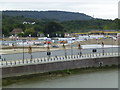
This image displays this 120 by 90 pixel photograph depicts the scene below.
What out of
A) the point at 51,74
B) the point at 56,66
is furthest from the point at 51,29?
the point at 51,74

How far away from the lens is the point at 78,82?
1188 inches

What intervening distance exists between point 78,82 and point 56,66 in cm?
507

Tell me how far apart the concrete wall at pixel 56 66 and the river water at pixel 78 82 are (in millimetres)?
1316

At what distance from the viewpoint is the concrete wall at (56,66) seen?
3084 centimetres

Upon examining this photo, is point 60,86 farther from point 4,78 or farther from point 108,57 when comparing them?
point 108,57

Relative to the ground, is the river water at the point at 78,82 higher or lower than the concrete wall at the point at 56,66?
lower

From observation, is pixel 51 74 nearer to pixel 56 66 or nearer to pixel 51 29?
pixel 56 66

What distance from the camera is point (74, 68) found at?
36375 millimetres

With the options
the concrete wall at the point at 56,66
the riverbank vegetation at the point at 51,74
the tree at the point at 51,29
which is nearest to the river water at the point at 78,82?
the riverbank vegetation at the point at 51,74

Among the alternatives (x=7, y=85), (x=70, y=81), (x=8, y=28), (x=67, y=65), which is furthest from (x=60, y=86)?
(x=8, y=28)

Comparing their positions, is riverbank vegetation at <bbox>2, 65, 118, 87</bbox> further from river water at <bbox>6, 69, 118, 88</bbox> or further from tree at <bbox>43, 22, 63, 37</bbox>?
tree at <bbox>43, 22, 63, 37</bbox>

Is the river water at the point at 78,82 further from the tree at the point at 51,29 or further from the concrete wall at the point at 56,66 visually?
the tree at the point at 51,29

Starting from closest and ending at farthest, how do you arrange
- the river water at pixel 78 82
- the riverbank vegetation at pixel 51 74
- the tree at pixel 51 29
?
1. the river water at pixel 78 82
2. the riverbank vegetation at pixel 51 74
3. the tree at pixel 51 29

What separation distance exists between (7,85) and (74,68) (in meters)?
9.84
